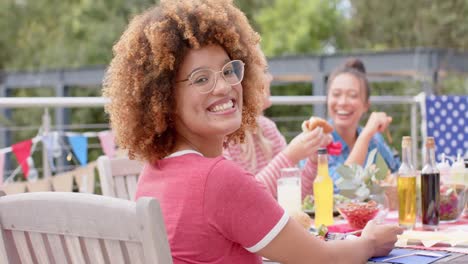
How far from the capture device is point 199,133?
1.57 meters

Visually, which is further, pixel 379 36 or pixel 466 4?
pixel 379 36

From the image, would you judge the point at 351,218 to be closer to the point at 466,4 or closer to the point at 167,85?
the point at 167,85

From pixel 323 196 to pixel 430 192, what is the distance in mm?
295

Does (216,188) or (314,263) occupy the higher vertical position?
(216,188)

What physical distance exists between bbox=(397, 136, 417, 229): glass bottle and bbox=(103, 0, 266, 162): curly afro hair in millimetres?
596

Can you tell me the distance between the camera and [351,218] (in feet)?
6.50

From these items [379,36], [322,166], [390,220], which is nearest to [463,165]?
[390,220]

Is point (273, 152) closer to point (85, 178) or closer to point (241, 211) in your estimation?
point (85, 178)

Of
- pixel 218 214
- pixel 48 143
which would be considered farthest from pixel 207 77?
pixel 48 143

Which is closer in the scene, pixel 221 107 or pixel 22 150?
pixel 221 107

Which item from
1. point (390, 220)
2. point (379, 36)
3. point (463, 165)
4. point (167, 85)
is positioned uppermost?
point (379, 36)

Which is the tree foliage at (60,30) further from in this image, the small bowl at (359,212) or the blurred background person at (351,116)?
the small bowl at (359,212)

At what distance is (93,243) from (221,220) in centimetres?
25

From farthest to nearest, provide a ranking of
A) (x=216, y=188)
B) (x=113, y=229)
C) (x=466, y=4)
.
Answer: (x=466, y=4), (x=216, y=188), (x=113, y=229)
